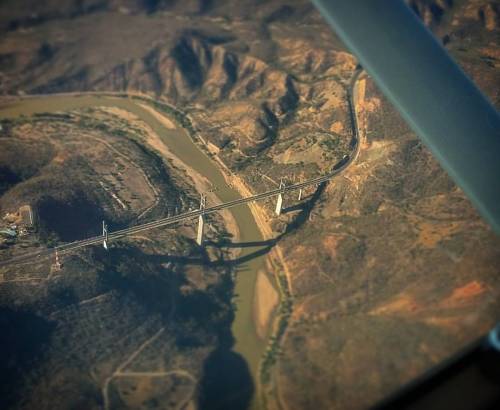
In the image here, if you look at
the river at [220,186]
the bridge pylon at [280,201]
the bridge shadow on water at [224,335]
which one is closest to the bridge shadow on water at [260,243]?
the bridge shadow on water at [224,335]

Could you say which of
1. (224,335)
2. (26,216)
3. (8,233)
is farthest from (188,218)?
(8,233)

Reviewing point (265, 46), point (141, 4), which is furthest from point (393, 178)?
point (141, 4)

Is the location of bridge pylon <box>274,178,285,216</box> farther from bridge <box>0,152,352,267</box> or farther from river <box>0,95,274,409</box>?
river <box>0,95,274,409</box>

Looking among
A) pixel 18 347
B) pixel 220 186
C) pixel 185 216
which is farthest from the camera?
pixel 220 186

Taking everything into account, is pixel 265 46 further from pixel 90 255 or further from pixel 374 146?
pixel 90 255

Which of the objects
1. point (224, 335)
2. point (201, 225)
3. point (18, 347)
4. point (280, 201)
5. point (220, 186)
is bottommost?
point (224, 335)

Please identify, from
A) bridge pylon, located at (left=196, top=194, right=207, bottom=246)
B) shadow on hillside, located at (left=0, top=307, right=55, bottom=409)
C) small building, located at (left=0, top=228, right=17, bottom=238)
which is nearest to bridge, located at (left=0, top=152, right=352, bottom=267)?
bridge pylon, located at (left=196, top=194, right=207, bottom=246)

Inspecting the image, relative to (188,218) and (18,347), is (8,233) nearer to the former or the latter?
(18,347)

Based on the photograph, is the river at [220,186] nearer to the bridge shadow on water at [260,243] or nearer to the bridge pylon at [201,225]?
the bridge shadow on water at [260,243]

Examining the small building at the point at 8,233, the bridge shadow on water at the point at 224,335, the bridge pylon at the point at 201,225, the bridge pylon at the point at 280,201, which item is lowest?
the bridge shadow on water at the point at 224,335
